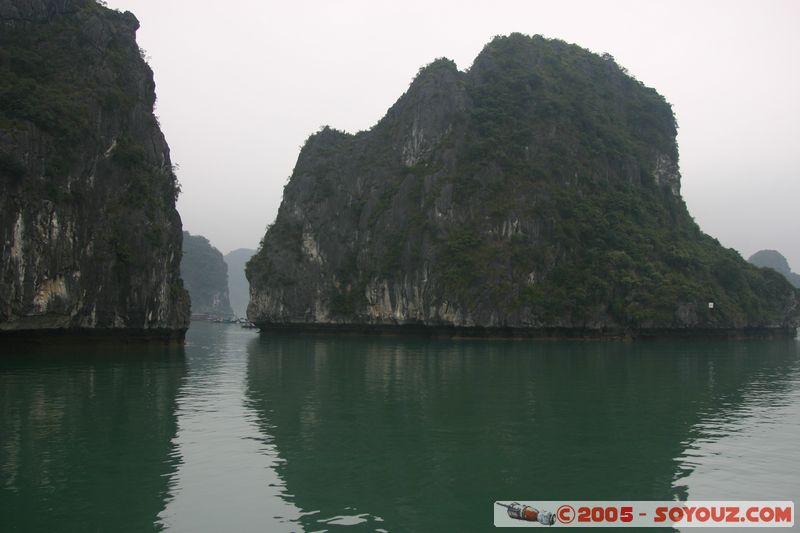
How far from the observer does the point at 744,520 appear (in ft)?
32.8

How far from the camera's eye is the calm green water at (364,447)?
1016cm

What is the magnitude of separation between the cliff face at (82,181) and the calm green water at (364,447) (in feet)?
36.2

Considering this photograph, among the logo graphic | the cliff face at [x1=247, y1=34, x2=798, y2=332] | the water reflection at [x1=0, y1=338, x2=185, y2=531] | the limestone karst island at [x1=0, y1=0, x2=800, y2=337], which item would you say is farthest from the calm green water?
the cliff face at [x1=247, y1=34, x2=798, y2=332]

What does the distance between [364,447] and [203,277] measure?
547 feet

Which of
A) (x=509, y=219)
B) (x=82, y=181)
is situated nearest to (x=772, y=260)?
(x=509, y=219)

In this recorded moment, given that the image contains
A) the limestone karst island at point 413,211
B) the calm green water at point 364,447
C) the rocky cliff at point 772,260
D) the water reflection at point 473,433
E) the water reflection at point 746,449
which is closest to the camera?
the calm green water at point 364,447

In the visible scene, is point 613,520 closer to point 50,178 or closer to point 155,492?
point 155,492

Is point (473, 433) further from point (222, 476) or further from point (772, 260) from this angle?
point (772, 260)

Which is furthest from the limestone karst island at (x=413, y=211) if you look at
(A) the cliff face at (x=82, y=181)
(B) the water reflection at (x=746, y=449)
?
(B) the water reflection at (x=746, y=449)

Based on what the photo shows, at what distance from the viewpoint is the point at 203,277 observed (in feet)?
568

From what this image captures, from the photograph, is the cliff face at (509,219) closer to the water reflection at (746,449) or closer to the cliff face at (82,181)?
the cliff face at (82,181)

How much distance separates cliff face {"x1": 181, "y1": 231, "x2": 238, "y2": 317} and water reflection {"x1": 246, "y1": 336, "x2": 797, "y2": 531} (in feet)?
482

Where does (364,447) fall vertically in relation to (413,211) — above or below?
below

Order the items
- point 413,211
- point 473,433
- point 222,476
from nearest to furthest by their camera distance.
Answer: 1. point 222,476
2. point 473,433
3. point 413,211
